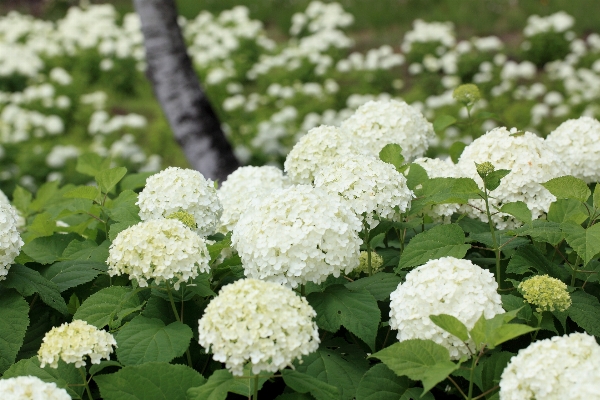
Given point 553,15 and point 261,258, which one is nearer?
point 261,258

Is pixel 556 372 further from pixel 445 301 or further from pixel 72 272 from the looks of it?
pixel 72 272

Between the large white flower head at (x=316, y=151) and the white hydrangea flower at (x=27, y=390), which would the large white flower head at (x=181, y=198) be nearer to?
the large white flower head at (x=316, y=151)

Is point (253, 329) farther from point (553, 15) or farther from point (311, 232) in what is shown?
point (553, 15)

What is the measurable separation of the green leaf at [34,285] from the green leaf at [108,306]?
Answer: 0.11 metres

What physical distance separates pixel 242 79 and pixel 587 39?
5071mm

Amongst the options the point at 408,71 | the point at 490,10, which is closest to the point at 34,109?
the point at 408,71

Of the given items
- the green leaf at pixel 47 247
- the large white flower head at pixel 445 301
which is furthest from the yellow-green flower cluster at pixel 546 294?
the green leaf at pixel 47 247

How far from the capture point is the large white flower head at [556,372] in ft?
5.06

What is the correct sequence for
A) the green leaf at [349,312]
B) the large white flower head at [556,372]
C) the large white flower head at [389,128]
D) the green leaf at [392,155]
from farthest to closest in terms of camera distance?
the large white flower head at [389,128], the green leaf at [392,155], the green leaf at [349,312], the large white flower head at [556,372]

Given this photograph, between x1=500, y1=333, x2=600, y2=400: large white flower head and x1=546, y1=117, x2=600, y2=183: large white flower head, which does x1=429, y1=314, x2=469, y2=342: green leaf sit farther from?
x1=546, y1=117, x2=600, y2=183: large white flower head

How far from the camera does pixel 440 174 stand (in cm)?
257

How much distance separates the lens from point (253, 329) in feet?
5.24

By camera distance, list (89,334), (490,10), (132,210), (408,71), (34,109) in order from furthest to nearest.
A: (490,10)
(408,71)
(34,109)
(132,210)
(89,334)

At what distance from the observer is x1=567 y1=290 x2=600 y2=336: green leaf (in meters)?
1.97
